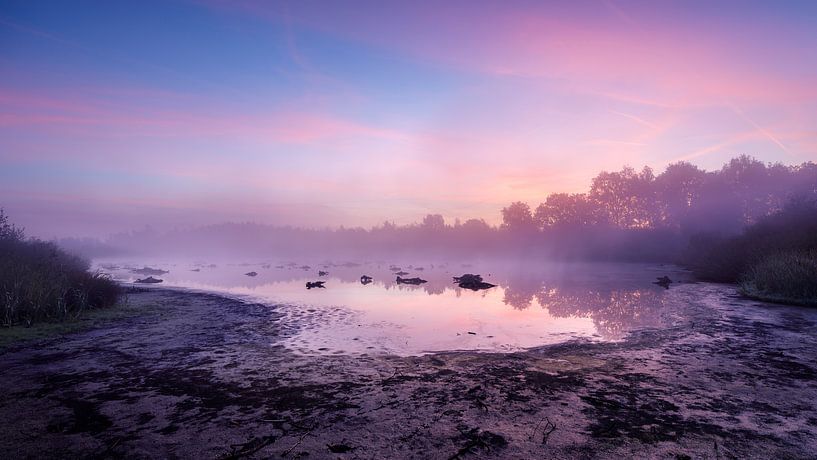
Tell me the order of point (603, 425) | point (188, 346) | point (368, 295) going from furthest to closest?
point (368, 295)
point (188, 346)
point (603, 425)

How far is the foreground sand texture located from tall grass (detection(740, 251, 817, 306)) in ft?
28.9

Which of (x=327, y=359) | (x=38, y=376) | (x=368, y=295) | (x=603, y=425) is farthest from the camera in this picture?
(x=368, y=295)

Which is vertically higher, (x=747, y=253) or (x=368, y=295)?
(x=747, y=253)

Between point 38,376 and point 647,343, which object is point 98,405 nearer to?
point 38,376

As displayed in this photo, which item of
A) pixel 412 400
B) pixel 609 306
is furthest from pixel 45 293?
pixel 609 306

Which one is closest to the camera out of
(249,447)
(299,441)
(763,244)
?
(249,447)

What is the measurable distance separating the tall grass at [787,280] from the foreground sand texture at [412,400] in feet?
28.9

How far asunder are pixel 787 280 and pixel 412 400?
21.4 meters

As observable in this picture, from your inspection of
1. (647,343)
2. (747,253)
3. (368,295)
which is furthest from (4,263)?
(747,253)

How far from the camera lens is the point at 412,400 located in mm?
6512

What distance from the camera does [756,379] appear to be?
7414mm

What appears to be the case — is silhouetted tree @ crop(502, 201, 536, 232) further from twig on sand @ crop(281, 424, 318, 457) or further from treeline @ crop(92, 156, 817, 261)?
twig on sand @ crop(281, 424, 318, 457)

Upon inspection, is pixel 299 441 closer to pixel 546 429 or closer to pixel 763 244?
pixel 546 429

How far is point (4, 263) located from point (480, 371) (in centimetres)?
1904
